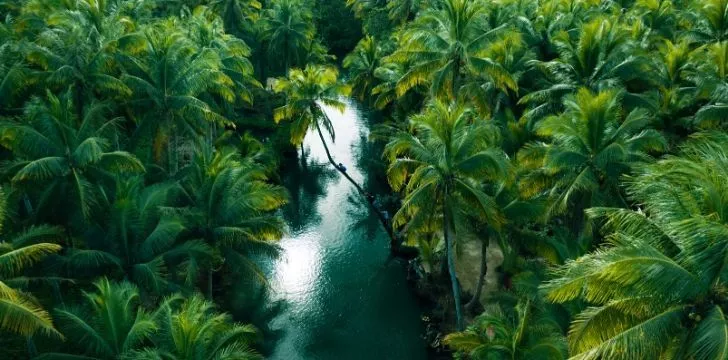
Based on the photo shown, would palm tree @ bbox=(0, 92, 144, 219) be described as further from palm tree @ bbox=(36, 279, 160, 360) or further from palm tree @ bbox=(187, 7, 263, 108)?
palm tree @ bbox=(187, 7, 263, 108)

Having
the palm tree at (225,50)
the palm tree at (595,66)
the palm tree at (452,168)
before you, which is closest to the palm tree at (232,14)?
the palm tree at (225,50)

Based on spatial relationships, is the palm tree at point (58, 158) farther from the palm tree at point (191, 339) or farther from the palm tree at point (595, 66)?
the palm tree at point (595, 66)

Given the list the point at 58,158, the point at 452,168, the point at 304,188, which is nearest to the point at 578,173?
the point at 452,168

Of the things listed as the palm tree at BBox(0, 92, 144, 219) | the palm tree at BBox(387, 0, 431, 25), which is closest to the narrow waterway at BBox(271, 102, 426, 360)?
the palm tree at BBox(0, 92, 144, 219)

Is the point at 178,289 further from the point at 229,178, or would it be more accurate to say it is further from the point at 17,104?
the point at 17,104

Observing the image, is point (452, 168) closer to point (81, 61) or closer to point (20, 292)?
point (20, 292)

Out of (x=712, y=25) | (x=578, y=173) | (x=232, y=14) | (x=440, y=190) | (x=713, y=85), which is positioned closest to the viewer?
(x=440, y=190)

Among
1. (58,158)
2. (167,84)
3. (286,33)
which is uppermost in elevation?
(286,33)
